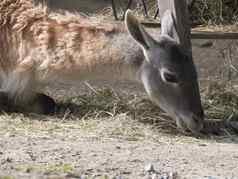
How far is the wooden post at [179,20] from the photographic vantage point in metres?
6.62

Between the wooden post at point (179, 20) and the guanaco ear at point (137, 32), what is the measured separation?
0.98 ft

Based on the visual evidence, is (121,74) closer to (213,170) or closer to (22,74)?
(22,74)

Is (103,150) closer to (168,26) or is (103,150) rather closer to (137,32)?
(137,32)

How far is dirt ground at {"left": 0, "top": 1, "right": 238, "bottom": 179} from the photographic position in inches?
190

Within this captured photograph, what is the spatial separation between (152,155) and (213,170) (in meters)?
0.49

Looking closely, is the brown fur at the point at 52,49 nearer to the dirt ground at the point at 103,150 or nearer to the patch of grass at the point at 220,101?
the dirt ground at the point at 103,150

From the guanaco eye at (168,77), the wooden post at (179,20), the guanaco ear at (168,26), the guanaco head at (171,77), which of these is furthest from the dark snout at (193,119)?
the guanaco ear at (168,26)

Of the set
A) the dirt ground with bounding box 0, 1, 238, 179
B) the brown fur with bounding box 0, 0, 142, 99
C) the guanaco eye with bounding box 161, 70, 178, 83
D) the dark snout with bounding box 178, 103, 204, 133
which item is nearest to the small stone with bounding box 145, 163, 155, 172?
the dirt ground with bounding box 0, 1, 238, 179

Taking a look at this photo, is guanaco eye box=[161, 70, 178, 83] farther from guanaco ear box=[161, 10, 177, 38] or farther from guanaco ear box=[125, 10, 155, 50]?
guanaco ear box=[161, 10, 177, 38]

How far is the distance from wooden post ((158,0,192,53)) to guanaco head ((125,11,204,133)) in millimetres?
180

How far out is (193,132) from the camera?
6219 millimetres

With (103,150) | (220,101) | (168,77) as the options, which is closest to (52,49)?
(168,77)

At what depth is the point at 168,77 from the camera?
6.33m

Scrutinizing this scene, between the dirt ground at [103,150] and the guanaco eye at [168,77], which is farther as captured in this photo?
the guanaco eye at [168,77]
